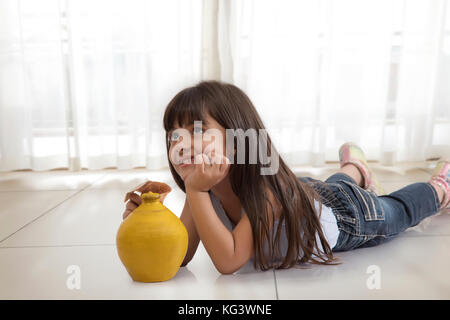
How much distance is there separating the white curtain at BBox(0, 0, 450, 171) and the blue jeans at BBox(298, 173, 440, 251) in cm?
79

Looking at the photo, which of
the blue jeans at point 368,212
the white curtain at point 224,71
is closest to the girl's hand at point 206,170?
the blue jeans at point 368,212

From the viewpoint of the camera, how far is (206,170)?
0.76 m

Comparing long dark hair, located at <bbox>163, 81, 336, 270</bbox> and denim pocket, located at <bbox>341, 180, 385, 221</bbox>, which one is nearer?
long dark hair, located at <bbox>163, 81, 336, 270</bbox>

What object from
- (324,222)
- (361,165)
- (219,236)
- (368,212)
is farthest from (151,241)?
(361,165)

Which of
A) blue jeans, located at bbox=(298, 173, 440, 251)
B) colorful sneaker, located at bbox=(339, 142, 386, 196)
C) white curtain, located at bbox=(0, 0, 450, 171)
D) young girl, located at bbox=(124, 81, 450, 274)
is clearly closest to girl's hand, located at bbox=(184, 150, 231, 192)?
young girl, located at bbox=(124, 81, 450, 274)

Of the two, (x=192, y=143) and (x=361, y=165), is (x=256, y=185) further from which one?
(x=361, y=165)

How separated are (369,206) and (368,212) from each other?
0.02 metres

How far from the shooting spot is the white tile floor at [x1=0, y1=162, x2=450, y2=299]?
78 centimetres

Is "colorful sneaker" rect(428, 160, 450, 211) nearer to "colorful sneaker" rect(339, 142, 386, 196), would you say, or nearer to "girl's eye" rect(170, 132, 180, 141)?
"colorful sneaker" rect(339, 142, 386, 196)

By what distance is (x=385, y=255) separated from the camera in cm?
96

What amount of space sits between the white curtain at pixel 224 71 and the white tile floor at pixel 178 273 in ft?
1.85

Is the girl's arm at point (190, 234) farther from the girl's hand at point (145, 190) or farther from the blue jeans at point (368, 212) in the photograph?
the blue jeans at point (368, 212)

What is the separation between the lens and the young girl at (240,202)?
2.59 feet
